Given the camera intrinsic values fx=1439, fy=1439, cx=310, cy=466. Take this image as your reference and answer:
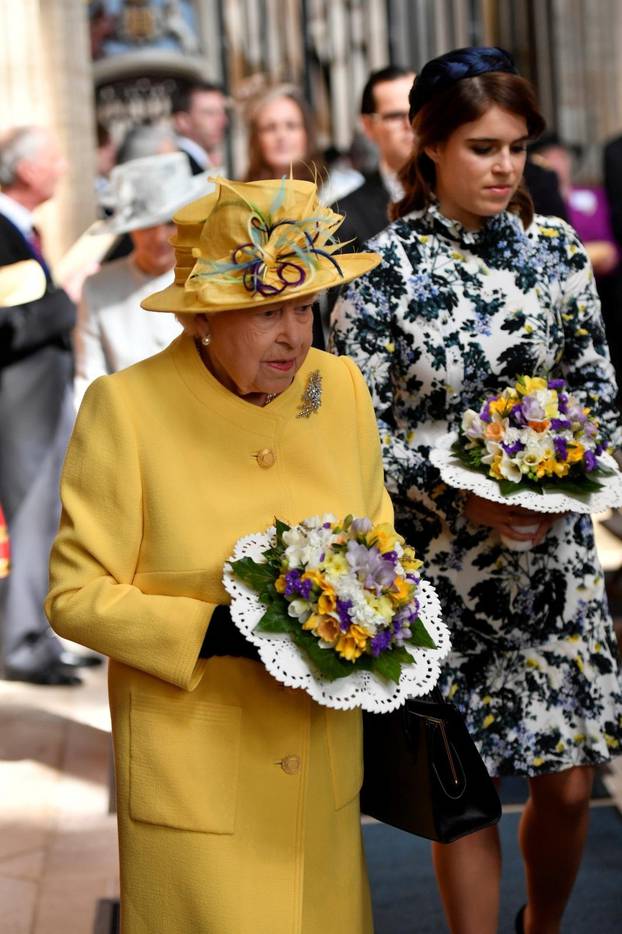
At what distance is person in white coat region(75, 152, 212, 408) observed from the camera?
17.5ft

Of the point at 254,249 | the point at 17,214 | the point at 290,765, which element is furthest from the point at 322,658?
the point at 17,214

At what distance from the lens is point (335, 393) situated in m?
2.69

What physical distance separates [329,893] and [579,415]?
1153 mm

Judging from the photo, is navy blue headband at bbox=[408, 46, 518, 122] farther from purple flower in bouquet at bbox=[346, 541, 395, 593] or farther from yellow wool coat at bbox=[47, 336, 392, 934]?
purple flower in bouquet at bbox=[346, 541, 395, 593]

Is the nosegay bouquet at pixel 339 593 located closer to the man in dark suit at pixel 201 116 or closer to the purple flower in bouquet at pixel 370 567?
the purple flower in bouquet at pixel 370 567

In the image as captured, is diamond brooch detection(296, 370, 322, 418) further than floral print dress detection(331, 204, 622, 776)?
No

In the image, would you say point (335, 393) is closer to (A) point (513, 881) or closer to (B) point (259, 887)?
(B) point (259, 887)

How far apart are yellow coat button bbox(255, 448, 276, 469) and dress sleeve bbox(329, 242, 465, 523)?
68cm

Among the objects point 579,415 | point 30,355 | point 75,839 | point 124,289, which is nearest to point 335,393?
point 579,415

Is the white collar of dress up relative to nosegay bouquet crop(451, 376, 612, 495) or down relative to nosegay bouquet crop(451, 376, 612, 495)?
up

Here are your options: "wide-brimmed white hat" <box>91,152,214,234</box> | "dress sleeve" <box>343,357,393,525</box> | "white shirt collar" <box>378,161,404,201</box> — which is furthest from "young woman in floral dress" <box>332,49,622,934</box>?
"white shirt collar" <box>378,161,404,201</box>

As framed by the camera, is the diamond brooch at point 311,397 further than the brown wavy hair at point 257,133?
No

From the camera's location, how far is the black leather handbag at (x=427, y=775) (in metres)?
2.68

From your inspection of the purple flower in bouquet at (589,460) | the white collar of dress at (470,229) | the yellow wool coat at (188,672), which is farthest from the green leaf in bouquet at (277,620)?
the white collar of dress at (470,229)
